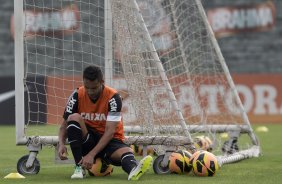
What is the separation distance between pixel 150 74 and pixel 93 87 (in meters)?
1.49

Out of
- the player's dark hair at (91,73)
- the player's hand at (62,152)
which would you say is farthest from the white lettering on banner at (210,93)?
the player's dark hair at (91,73)

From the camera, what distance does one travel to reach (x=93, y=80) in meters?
8.56

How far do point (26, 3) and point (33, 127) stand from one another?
4.72 feet

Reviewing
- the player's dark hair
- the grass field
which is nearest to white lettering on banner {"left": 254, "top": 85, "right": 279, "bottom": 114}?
the grass field

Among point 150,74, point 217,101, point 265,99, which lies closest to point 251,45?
point 265,99

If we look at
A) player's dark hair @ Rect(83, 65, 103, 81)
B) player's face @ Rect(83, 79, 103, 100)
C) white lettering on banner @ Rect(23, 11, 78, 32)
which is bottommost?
player's face @ Rect(83, 79, 103, 100)

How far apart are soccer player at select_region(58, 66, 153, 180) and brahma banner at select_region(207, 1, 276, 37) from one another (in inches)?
629

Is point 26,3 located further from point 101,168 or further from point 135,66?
point 101,168

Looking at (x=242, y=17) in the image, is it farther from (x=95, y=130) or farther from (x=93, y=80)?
(x=93, y=80)

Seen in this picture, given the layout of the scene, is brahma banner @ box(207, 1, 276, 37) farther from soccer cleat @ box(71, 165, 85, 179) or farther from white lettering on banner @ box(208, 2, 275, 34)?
soccer cleat @ box(71, 165, 85, 179)

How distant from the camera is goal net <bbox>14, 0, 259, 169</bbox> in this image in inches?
380

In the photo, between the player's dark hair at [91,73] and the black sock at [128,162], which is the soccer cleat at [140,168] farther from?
the player's dark hair at [91,73]

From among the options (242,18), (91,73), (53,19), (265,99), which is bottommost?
(91,73)

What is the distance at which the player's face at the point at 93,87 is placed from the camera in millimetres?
8594
